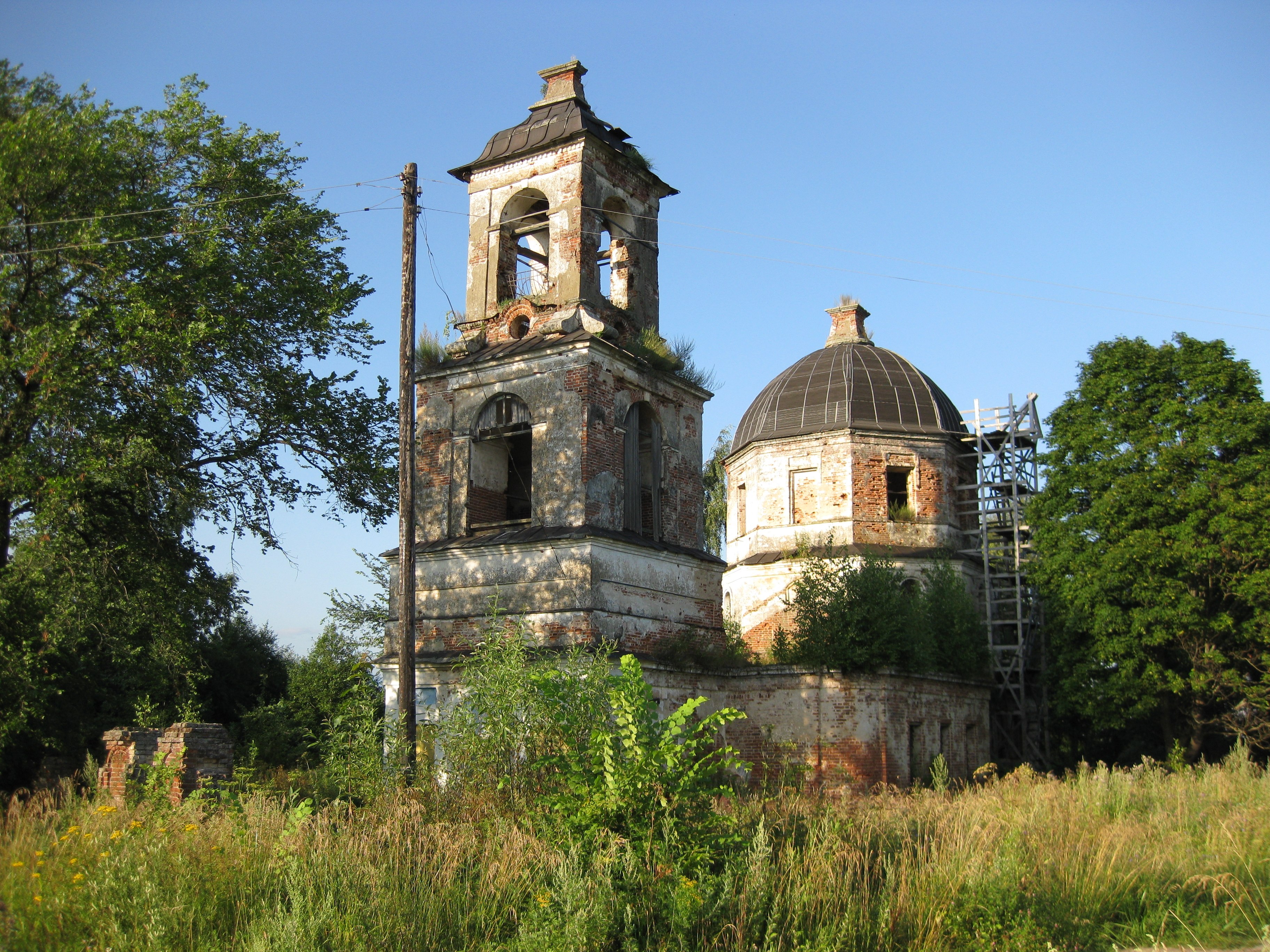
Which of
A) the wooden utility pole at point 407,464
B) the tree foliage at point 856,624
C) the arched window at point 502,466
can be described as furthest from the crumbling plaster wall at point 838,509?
the wooden utility pole at point 407,464

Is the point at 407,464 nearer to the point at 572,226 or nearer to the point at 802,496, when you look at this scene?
the point at 572,226

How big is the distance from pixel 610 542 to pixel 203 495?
19.4 feet

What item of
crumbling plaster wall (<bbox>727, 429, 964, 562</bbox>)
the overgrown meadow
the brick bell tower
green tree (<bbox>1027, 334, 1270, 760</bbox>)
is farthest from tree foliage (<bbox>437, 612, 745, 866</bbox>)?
crumbling plaster wall (<bbox>727, 429, 964, 562</bbox>)

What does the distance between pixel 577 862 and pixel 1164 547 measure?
57.1ft

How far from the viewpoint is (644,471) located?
1655cm

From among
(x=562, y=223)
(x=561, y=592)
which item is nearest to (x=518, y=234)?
(x=562, y=223)

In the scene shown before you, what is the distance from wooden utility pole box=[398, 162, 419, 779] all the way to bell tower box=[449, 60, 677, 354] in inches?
151

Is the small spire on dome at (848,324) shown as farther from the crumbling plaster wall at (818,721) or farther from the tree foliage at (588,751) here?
the tree foliage at (588,751)

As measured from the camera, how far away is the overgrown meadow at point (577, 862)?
20.4ft

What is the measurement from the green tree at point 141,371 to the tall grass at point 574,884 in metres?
5.47

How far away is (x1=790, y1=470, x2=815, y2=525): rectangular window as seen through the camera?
25.1 metres

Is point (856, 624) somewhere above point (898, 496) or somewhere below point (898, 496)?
below

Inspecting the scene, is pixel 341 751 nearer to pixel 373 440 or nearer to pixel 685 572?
pixel 373 440

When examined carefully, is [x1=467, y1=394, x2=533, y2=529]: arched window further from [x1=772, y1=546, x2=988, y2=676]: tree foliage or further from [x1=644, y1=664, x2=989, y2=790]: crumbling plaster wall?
[x1=772, y1=546, x2=988, y2=676]: tree foliage
